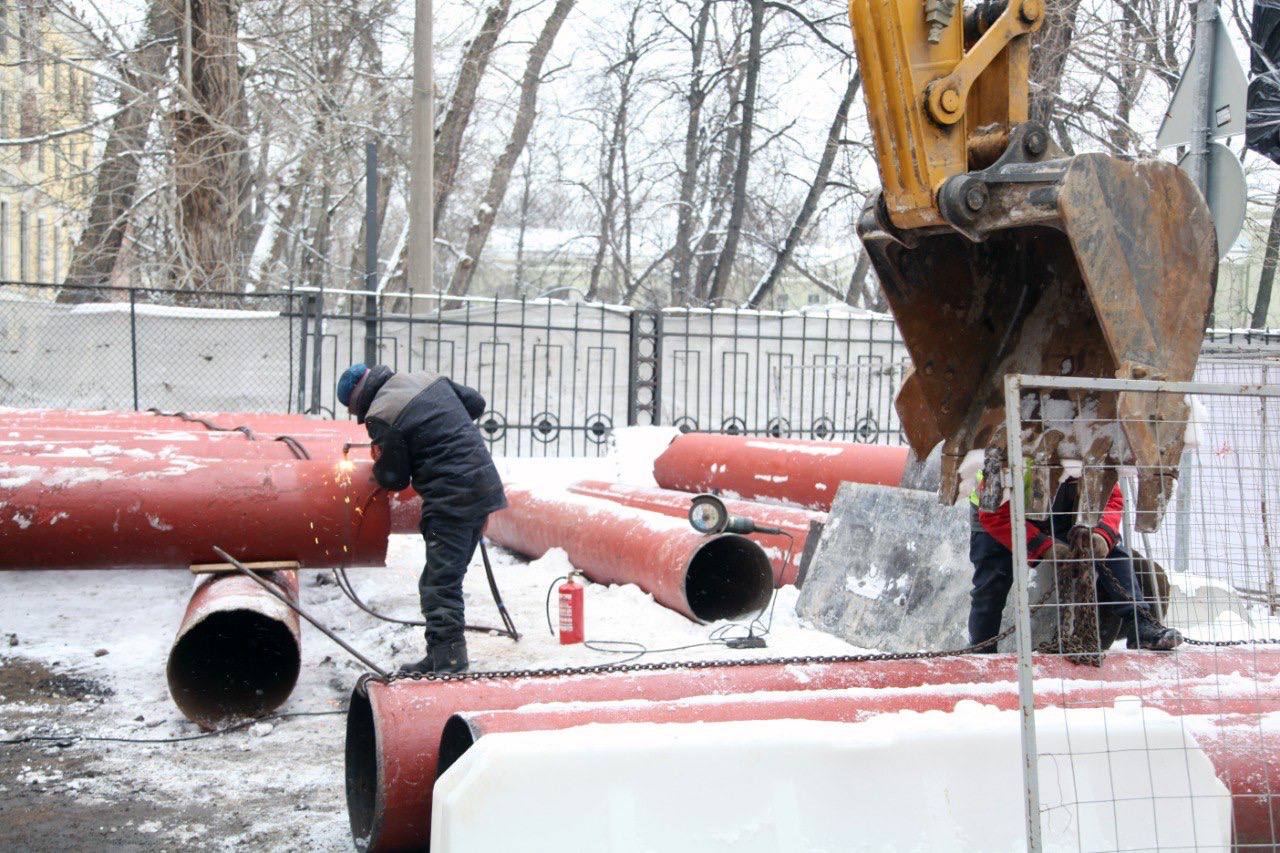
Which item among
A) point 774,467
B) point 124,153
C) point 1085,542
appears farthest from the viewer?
point 124,153

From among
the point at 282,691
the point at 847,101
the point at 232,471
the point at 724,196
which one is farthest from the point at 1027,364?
the point at 724,196

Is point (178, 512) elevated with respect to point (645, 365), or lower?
lower

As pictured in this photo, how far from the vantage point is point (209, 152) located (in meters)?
17.6

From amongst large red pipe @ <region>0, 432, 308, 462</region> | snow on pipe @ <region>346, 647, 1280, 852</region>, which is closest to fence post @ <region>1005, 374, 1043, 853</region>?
snow on pipe @ <region>346, 647, 1280, 852</region>

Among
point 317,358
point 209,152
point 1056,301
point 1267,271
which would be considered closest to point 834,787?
A: point 1056,301

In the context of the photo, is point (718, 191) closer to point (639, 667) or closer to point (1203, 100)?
point (1203, 100)

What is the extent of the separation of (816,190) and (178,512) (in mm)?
16880

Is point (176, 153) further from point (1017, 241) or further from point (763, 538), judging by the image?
point (1017, 241)

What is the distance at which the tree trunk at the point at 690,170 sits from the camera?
73.7 ft

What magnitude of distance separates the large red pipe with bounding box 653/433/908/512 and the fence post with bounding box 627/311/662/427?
2.85 metres

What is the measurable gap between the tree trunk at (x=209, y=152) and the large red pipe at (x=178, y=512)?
11.1 metres

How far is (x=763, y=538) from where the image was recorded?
804cm

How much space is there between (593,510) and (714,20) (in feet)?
52.6

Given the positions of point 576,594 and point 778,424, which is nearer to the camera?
point 576,594
